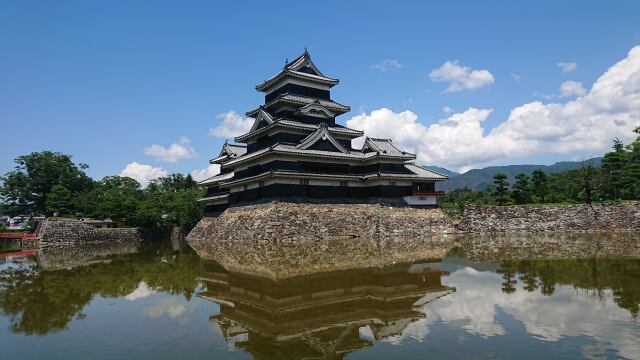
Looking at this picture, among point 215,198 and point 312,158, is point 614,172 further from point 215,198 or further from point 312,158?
point 215,198

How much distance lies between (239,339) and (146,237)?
45064mm

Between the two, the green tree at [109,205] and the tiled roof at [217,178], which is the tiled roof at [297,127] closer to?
the tiled roof at [217,178]

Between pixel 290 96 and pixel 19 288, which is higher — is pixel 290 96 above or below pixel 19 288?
above

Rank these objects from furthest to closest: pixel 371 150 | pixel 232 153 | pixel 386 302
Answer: pixel 232 153 < pixel 371 150 < pixel 386 302

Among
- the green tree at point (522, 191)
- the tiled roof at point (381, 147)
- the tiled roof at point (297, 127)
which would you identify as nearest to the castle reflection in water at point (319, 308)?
the tiled roof at point (297, 127)

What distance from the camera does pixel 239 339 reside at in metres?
7.28

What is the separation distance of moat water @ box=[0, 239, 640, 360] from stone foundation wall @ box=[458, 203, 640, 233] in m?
19.7

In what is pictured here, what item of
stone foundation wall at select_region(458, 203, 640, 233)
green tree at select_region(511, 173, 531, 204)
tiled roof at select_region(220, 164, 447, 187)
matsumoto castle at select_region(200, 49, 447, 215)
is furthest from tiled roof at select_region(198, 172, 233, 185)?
green tree at select_region(511, 173, 531, 204)

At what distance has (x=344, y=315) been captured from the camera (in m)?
8.58

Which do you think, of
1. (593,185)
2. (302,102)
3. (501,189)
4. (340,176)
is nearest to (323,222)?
(340,176)

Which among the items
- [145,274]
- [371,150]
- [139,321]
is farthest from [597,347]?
[371,150]

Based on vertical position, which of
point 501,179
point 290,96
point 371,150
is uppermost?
point 290,96

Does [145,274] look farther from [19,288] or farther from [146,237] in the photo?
[146,237]

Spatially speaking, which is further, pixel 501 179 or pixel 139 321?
pixel 501 179
